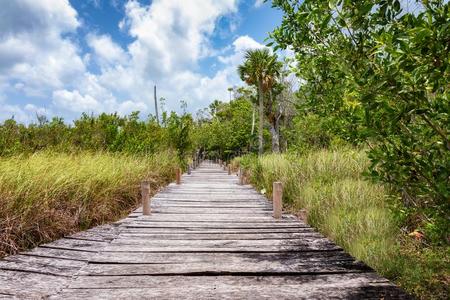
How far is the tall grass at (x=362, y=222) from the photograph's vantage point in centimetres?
407

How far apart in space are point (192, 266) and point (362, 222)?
10.0 feet

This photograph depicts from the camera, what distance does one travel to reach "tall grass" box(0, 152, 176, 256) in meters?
4.37

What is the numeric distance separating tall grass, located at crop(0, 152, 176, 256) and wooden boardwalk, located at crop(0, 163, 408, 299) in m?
0.31

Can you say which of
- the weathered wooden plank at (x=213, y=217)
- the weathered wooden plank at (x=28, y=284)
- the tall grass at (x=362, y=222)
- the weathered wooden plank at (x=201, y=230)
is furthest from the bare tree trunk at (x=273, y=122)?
the weathered wooden plank at (x=28, y=284)

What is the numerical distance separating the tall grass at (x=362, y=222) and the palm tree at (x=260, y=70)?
18992mm

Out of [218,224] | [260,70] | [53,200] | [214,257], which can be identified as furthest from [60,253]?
A: [260,70]

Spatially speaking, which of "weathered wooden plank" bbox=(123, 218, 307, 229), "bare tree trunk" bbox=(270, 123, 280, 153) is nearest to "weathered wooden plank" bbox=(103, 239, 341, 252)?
"weathered wooden plank" bbox=(123, 218, 307, 229)

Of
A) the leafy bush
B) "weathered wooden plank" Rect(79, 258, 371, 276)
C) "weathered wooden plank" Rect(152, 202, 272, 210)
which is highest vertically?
the leafy bush

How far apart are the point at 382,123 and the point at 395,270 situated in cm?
249

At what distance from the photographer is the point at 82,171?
6.50 metres

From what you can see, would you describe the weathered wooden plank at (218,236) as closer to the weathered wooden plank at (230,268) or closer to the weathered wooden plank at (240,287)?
the weathered wooden plank at (230,268)

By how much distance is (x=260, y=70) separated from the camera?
2820 centimetres

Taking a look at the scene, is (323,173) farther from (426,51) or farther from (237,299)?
(426,51)

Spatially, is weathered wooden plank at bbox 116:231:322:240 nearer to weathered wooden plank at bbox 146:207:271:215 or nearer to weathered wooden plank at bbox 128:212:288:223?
weathered wooden plank at bbox 128:212:288:223
